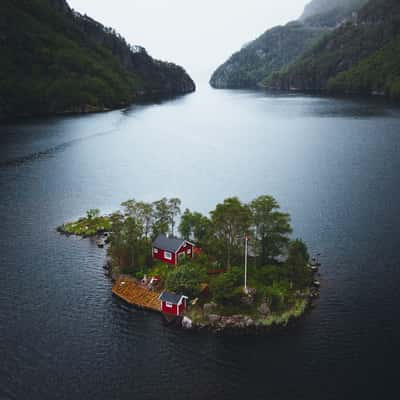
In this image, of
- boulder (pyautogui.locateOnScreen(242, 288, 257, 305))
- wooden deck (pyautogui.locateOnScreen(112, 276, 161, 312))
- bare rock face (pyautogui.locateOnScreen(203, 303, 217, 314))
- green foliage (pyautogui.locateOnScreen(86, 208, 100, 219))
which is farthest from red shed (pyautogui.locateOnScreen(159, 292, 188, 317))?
green foliage (pyautogui.locateOnScreen(86, 208, 100, 219))

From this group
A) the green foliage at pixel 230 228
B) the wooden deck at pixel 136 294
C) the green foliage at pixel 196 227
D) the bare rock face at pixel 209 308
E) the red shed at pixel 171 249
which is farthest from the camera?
the green foliage at pixel 196 227

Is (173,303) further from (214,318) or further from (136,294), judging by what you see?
(136,294)

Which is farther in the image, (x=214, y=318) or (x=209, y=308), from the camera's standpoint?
(x=209, y=308)

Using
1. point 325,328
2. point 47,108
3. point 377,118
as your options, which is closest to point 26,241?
point 325,328

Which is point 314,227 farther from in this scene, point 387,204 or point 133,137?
point 133,137

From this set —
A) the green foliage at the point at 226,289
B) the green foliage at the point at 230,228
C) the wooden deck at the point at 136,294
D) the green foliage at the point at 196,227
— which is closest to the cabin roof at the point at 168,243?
the green foliage at the point at 196,227

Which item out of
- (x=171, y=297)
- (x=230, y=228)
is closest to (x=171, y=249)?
(x=230, y=228)

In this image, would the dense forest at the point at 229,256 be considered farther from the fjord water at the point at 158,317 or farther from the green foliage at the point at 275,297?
the fjord water at the point at 158,317
